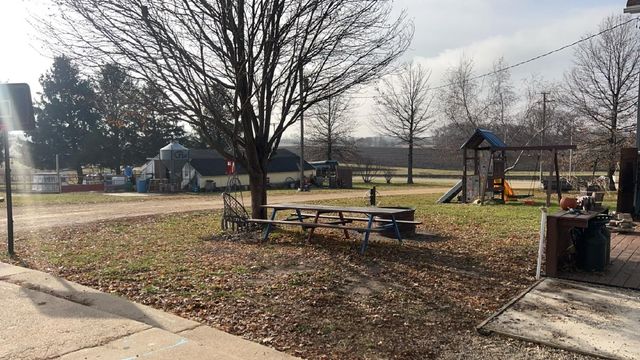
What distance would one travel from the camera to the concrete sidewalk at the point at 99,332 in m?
4.15

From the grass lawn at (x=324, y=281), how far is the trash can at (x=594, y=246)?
761 millimetres

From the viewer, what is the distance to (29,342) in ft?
14.5

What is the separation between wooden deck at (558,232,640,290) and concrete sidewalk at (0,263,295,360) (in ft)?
14.8

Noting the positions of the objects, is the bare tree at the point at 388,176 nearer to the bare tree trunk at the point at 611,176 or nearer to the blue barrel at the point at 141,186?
the bare tree trunk at the point at 611,176

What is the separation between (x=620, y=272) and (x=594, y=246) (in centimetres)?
52

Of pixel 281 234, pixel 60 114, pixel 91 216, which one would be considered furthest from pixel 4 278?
pixel 60 114

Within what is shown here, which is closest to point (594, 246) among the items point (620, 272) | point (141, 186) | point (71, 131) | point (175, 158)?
point (620, 272)

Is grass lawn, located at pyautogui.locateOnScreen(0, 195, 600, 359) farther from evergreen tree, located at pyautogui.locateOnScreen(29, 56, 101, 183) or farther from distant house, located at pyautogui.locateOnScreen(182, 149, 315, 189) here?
evergreen tree, located at pyautogui.locateOnScreen(29, 56, 101, 183)

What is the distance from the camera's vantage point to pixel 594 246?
6820 mm

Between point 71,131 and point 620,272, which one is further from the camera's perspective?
point 71,131

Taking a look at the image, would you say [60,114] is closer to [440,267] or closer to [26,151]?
[26,151]

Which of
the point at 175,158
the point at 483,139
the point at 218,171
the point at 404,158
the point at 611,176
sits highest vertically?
the point at 404,158

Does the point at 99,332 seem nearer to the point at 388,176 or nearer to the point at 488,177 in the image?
the point at 488,177

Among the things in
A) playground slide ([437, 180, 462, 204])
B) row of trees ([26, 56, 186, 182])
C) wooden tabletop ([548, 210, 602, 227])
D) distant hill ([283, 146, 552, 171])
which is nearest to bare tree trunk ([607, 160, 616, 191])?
playground slide ([437, 180, 462, 204])
